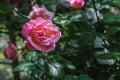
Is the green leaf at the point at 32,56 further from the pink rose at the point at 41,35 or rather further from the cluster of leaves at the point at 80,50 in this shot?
the pink rose at the point at 41,35

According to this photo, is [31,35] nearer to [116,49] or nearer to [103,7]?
[116,49]

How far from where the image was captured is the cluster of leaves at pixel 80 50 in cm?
141

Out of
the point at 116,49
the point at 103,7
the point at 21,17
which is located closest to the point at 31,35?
the point at 116,49

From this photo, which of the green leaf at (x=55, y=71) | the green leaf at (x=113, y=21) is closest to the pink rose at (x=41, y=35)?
the green leaf at (x=55, y=71)

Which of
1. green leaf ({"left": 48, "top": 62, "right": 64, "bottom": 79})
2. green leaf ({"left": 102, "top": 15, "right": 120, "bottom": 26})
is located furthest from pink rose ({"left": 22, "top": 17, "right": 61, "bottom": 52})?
green leaf ({"left": 102, "top": 15, "right": 120, "bottom": 26})

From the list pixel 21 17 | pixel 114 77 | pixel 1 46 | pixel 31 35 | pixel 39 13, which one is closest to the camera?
pixel 31 35

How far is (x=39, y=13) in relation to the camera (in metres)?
1.48

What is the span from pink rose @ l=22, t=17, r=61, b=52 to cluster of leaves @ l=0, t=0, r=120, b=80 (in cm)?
10

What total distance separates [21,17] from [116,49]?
525mm

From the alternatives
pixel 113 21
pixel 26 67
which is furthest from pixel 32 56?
pixel 113 21

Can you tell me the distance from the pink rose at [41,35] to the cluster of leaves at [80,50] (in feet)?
0.32

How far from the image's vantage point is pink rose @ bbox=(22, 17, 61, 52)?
1.33 metres

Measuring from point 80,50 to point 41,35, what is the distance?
58 cm

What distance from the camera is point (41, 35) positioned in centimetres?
134
